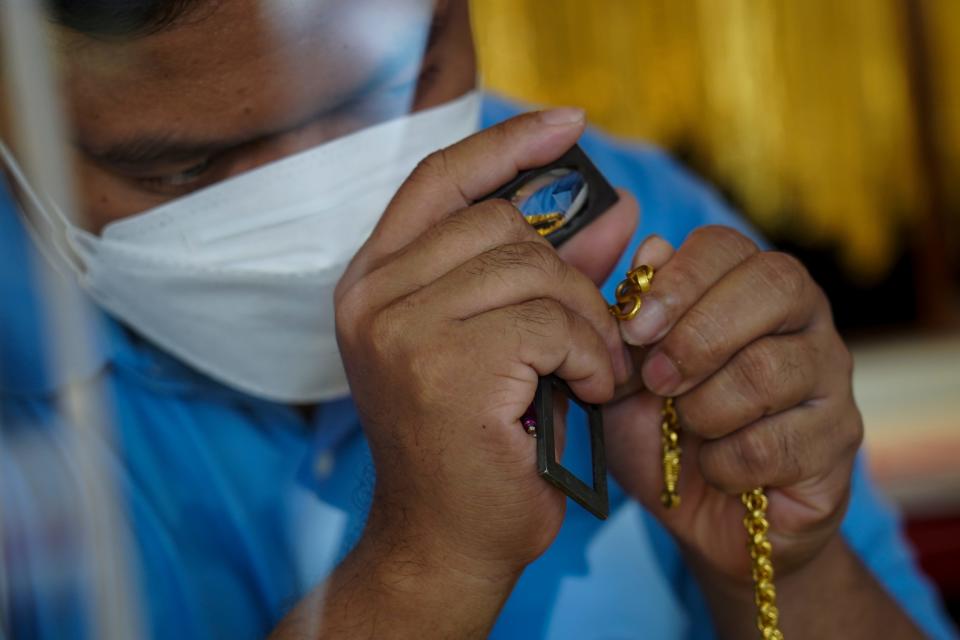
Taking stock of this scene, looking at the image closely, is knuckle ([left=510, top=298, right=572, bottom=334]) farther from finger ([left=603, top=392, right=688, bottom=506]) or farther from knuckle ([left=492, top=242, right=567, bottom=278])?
finger ([left=603, top=392, right=688, bottom=506])

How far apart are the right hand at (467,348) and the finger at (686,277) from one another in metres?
0.02

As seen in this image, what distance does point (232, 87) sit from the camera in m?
0.68

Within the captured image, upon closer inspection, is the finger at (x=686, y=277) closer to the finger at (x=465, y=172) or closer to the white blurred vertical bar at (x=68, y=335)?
the finger at (x=465, y=172)

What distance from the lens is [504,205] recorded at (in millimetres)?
636

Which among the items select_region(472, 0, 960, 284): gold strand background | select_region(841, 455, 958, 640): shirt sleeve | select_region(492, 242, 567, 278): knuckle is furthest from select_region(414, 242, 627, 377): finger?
select_region(472, 0, 960, 284): gold strand background

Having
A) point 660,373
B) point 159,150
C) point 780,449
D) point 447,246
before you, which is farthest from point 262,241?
point 780,449

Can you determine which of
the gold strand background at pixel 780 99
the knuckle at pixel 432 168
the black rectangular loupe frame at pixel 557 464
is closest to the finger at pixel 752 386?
the black rectangular loupe frame at pixel 557 464

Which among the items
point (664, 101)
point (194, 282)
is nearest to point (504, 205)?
point (194, 282)

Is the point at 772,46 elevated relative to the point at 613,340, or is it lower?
lower

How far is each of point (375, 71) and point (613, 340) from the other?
9.9 inches

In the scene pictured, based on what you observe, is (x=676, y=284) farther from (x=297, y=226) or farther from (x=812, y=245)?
(x=812, y=245)

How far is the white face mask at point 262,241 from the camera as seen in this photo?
2.43 ft

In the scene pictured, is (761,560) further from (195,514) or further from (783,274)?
(195,514)

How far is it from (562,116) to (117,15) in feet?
0.90
